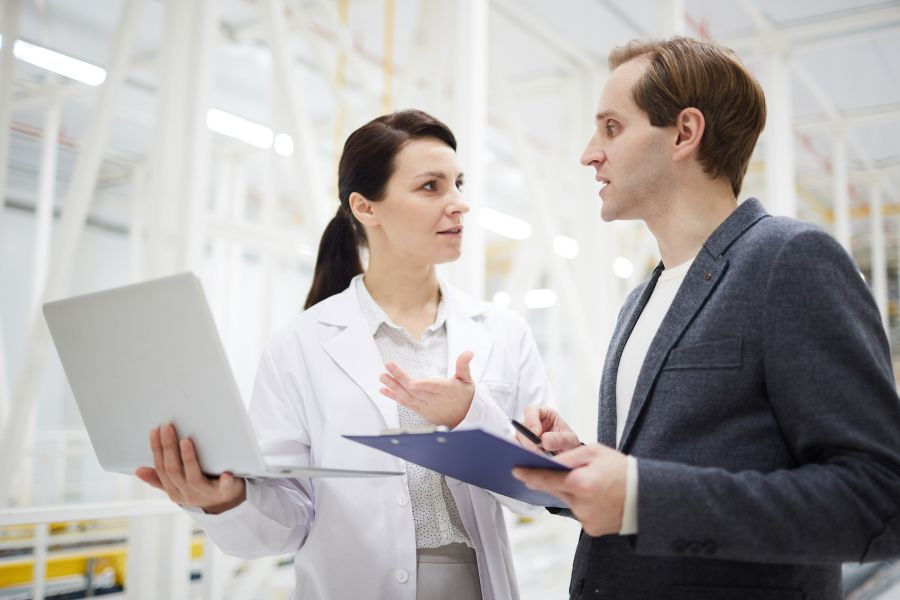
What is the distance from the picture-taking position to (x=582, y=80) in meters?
6.97

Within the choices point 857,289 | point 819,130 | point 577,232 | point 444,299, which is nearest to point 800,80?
point 819,130

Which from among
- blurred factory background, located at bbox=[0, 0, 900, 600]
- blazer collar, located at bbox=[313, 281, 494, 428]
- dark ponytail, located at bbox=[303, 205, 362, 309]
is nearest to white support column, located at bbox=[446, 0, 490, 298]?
blurred factory background, located at bbox=[0, 0, 900, 600]

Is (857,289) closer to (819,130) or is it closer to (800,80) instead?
(800,80)

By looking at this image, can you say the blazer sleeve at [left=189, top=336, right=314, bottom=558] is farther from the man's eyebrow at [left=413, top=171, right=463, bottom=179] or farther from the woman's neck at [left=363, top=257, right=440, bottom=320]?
the man's eyebrow at [left=413, top=171, right=463, bottom=179]

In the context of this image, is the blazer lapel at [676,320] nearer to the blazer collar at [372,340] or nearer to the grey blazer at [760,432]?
the grey blazer at [760,432]

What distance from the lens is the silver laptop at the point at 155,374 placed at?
4.31ft

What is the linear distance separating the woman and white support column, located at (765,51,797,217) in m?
4.70

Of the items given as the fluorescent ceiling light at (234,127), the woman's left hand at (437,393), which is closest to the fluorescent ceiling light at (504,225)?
the fluorescent ceiling light at (234,127)

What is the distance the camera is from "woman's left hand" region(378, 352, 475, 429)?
5.15ft

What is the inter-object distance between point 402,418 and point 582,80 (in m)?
5.75

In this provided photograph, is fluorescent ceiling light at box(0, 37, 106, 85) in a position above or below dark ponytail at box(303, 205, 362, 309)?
above

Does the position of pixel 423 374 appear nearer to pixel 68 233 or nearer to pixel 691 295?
pixel 691 295

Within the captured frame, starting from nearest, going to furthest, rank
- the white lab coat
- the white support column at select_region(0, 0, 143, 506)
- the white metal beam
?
1. the white lab coat
2. the white support column at select_region(0, 0, 143, 506)
3. the white metal beam

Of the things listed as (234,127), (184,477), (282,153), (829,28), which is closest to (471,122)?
(282,153)
